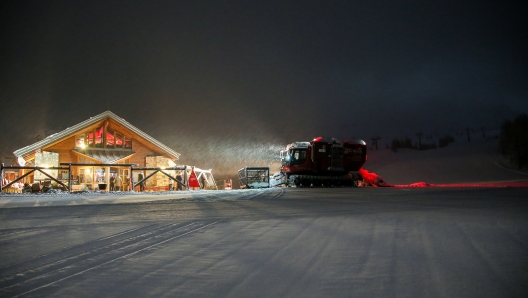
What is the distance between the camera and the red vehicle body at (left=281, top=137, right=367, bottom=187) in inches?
1251

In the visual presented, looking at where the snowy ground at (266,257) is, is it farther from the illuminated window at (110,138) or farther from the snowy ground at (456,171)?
the snowy ground at (456,171)

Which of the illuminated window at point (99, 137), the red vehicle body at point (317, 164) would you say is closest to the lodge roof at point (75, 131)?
the illuminated window at point (99, 137)

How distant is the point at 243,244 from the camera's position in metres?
5.23

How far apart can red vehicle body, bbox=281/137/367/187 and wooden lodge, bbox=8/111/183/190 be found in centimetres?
948

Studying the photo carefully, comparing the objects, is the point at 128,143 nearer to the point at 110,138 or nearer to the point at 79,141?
the point at 110,138

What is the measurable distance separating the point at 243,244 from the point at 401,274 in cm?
219

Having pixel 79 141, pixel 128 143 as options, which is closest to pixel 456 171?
pixel 128 143

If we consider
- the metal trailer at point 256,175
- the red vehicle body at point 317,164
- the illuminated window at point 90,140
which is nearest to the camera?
the illuminated window at point 90,140

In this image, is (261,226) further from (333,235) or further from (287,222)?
(333,235)

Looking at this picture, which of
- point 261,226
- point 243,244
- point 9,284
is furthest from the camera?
point 261,226

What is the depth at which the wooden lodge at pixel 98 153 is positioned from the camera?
87.4 feet

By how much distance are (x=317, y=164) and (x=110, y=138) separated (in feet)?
53.8

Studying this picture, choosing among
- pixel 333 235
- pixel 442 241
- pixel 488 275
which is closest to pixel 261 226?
pixel 333 235

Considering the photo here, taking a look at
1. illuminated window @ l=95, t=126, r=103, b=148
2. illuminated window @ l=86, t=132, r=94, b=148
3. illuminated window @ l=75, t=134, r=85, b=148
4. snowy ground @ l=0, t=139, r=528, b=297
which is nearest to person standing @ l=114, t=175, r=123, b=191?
illuminated window @ l=95, t=126, r=103, b=148
